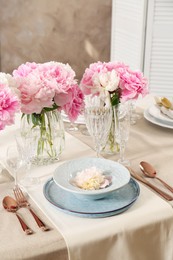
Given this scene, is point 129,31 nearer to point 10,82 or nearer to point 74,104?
point 74,104

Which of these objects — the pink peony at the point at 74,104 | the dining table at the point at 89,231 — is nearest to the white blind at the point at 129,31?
the pink peony at the point at 74,104

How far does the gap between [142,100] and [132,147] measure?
0.52m

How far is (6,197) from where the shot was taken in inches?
47.0

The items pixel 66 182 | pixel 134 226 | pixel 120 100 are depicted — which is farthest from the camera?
pixel 120 100

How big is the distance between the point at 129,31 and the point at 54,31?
635 mm

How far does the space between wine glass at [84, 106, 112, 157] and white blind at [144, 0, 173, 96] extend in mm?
2113

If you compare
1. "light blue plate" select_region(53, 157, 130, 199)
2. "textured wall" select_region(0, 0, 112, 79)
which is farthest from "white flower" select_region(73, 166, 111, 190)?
"textured wall" select_region(0, 0, 112, 79)

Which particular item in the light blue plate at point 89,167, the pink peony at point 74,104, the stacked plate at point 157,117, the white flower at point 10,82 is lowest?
the stacked plate at point 157,117

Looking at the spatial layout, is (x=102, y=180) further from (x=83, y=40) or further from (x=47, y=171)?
(x=83, y=40)

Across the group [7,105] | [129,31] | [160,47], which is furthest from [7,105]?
[129,31]

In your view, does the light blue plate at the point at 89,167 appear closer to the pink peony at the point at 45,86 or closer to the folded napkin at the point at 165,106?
the pink peony at the point at 45,86

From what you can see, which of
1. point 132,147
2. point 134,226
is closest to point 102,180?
point 134,226

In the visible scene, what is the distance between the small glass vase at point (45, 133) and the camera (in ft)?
4.60

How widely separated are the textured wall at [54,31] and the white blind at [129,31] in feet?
0.49
